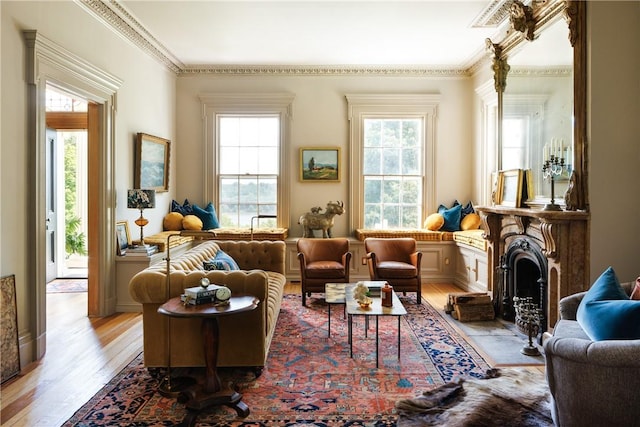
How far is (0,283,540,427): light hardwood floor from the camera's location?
2820 millimetres

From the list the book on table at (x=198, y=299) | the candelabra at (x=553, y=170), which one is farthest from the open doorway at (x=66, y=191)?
the candelabra at (x=553, y=170)

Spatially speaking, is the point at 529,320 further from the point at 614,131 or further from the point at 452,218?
the point at 452,218

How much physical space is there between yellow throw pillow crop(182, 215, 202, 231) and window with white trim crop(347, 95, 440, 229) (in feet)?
8.03

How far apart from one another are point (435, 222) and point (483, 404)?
440 cm

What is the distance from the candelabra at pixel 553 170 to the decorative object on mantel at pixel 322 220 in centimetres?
314

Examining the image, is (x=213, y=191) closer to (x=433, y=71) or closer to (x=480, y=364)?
(x=433, y=71)

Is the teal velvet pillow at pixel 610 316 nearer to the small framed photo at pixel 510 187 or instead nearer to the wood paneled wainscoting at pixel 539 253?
the wood paneled wainscoting at pixel 539 253

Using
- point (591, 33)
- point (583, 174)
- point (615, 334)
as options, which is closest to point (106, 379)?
point (615, 334)

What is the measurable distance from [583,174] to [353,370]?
Answer: 255 centimetres

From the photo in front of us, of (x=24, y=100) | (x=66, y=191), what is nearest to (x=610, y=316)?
(x=24, y=100)

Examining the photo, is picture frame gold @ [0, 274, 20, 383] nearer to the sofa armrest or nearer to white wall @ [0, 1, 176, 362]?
white wall @ [0, 1, 176, 362]

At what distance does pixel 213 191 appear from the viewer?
7336mm

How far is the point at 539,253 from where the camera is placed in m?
4.26

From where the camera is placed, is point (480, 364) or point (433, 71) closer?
point (480, 364)
